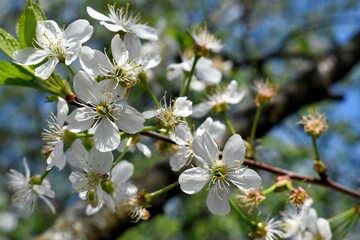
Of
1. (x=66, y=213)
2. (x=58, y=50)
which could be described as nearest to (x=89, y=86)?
(x=58, y=50)

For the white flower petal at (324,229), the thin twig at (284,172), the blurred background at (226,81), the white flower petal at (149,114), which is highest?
the white flower petal at (149,114)

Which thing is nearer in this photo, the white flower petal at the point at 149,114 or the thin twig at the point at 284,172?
the white flower petal at the point at 149,114

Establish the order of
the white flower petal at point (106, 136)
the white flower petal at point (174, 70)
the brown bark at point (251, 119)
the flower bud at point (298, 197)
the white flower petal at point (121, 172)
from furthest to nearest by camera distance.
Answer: the brown bark at point (251, 119) < the white flower petal at point (174, 70) < the white flower petal at point (121, 172) < the flower bud at point (298, 197) < the white flower petal at point (106, 136)

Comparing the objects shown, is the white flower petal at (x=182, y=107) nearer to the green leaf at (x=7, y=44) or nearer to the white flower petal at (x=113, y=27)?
the white flower petal at (x=113, y=27)

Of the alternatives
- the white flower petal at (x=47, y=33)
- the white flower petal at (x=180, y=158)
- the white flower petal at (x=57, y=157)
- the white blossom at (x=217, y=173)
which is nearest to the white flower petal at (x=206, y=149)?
the white blossom at (x=217, y=173)

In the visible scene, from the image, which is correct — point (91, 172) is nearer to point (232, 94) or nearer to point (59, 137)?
point (59, 137)

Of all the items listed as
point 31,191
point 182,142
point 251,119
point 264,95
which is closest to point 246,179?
point 182,142
